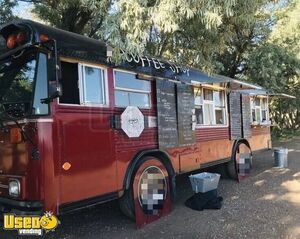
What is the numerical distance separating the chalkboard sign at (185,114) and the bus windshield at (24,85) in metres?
3.12

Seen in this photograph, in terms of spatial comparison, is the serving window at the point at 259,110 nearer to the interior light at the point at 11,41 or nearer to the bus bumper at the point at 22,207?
the interior light at the point at 11,41

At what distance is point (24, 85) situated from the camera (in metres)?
5.31

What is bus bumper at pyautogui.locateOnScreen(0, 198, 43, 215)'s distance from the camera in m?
4.95

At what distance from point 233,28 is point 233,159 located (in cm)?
408

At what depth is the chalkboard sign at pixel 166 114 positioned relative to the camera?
714cm

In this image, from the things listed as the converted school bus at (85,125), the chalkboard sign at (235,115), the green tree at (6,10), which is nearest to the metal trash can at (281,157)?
the chalkboard sign at (235,115)

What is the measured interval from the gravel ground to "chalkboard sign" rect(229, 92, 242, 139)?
1614 millimetres

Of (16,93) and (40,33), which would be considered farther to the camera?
(16,93)

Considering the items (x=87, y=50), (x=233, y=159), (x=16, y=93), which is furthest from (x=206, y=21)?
(x=233, y=159)

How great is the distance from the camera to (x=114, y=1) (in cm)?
563

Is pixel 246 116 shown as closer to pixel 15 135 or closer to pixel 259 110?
pixel 259 110

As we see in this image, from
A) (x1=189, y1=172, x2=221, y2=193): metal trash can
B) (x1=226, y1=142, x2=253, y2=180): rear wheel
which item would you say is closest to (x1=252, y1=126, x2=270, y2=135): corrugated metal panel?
(x1=226, y1=142, x2=253, y2=180): rear wheel

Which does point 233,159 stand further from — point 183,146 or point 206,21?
point 206,21

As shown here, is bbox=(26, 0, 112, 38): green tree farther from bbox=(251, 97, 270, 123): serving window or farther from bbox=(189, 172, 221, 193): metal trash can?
bbox=(251, 97, 270, 123): serving window
